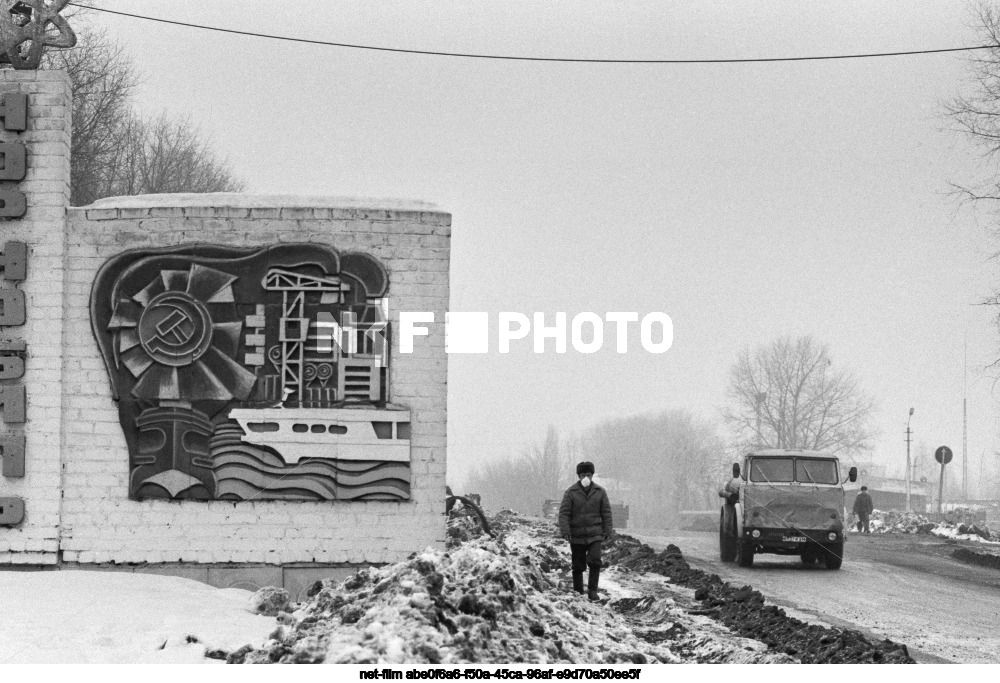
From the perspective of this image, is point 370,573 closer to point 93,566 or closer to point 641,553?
point 93,566

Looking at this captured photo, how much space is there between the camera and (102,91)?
40.2 meters

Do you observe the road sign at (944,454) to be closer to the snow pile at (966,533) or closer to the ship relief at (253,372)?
the snow pile at (966,533)

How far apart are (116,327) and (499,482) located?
323ft

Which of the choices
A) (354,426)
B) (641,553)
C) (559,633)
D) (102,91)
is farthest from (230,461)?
(102,91)

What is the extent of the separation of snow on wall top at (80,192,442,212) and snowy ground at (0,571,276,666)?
438 cm

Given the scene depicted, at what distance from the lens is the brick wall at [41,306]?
602 inches

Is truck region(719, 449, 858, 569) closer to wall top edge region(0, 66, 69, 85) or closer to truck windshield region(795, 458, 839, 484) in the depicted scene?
truck windshield region(795, 458, 839, 484)

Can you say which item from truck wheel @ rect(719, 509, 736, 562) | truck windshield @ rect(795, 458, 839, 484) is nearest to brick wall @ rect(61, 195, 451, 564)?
truck windshield @ rect(795, 458, 839, 484)

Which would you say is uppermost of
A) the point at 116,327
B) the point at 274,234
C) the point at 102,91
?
the point at 102,91

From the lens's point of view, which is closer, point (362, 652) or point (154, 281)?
point (362, 652)

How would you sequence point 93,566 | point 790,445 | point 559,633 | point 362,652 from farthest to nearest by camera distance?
point 790,445, point 93,566, point 559,633, point 362,652

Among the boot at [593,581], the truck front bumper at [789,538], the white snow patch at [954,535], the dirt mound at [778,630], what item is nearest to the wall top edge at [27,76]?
the boot at [593,581]

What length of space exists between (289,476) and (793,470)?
11.8 meters

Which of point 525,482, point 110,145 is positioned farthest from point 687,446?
point 110,145
